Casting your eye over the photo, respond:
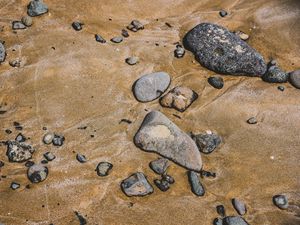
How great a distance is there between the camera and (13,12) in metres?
6.12

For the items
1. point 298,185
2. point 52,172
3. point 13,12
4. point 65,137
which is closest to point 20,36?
point 13,12

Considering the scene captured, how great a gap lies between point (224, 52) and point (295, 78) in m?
0.97

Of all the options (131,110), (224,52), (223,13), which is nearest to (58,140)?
(131,110)

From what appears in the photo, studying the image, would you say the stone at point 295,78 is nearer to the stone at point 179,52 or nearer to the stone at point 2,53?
the stone at point 179,52

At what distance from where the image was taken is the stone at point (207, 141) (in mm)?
5008

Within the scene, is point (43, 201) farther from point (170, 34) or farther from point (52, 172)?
point (170, 34)

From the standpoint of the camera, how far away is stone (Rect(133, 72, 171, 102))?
17.7ft

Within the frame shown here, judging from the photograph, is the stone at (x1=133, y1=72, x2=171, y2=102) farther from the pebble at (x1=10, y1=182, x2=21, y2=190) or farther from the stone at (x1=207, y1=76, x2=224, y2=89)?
the pebble at (x1=10, y1=182, x2=21, y2=190)

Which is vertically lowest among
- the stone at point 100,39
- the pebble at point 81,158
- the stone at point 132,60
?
the pebble at point 81,158

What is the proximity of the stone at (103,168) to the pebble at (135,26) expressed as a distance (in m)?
2.17

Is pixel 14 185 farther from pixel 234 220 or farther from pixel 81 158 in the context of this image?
pixel 234 220

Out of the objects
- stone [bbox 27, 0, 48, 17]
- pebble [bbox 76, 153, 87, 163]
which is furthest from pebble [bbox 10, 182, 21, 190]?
stone [bbox 27, 0, 48, 17]

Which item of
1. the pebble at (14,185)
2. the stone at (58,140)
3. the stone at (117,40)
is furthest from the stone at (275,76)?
the pebble at (14,185)

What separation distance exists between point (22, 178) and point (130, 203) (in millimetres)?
1165
